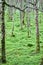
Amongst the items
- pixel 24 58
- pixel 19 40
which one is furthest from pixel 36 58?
pixel 19 40

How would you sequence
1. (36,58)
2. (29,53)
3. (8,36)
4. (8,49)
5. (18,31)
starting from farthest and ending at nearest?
(18,31) → (8,36) → (8,49) → (29,53) → (36,58)

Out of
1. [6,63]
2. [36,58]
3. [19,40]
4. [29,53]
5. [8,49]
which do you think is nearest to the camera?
[6,63]

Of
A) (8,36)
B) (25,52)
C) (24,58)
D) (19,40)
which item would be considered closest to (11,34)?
(8,36)

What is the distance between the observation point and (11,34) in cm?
3067

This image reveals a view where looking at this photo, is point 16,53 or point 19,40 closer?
point 16,53

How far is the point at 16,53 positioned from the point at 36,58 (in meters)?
3.48

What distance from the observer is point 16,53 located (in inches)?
794

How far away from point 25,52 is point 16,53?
0.91 metres

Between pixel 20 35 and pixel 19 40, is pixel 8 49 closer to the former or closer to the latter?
pixel 19 40

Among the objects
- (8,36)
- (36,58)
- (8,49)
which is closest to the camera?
(36,58)

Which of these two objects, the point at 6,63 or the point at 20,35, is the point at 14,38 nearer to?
the point at 20,35

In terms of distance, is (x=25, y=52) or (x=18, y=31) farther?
(x=18, y=31)

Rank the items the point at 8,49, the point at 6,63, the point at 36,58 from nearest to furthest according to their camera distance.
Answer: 1. the point at 6,63
2. the point at 36,58
3. the point at 8,49

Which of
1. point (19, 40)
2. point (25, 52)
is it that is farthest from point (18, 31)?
point (25, 52)
